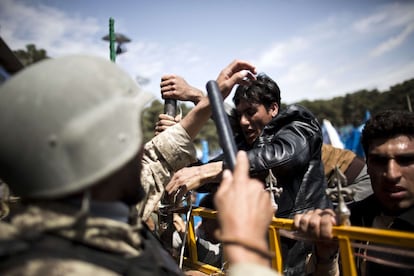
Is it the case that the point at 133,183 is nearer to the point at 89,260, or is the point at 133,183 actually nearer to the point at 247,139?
the point at 89,260

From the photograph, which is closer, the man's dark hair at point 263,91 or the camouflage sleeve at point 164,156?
the camouflage sleeve at point 164,156

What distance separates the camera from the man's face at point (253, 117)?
306cm

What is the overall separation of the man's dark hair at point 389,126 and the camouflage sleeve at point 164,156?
133 cm

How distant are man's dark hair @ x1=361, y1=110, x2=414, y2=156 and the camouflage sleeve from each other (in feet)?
4.35

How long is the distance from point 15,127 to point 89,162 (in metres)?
0.26

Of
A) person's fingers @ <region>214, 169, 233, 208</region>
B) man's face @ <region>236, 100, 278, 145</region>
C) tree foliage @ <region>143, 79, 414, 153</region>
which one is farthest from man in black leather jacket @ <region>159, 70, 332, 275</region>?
tree foliage @ <region>143, 79, 414, 153</region>

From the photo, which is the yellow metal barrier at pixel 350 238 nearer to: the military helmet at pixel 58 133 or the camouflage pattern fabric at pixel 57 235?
the camouflage pattern fabric at pixel 57 235

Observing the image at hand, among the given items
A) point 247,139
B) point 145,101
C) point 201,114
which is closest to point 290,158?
point 201,114

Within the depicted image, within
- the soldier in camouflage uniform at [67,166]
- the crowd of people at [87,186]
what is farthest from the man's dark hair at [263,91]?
the soldier in camouflage uniform at [67,166]

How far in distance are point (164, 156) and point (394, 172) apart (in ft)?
4.97

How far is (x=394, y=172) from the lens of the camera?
190cm

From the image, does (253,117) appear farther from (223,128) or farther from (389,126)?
(223,128)

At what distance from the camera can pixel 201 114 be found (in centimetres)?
183

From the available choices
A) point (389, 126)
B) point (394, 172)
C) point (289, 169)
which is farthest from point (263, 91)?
point (394, 172)
